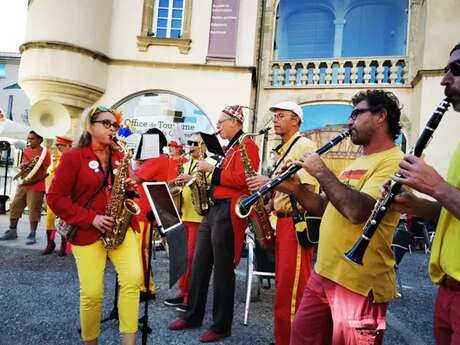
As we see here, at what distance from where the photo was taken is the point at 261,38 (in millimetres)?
13711

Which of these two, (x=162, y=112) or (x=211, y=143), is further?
(x=162, y=112)

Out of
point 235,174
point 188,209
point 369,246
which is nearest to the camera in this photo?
point 369,246

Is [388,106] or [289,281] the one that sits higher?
[388,106]

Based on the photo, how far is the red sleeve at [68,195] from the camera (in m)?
2.91

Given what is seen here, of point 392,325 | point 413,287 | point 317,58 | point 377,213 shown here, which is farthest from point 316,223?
point 317,58

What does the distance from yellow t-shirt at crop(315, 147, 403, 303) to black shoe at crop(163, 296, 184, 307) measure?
291cm

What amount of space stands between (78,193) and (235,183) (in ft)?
4.67

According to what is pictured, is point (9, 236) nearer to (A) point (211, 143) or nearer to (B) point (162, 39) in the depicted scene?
(A) point (211, 143)

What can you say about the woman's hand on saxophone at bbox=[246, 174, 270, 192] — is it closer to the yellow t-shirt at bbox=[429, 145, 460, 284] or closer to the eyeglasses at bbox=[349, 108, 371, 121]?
the eyeglasses at bbox=[349, 108, 371, 121]

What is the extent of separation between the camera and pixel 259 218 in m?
3.98

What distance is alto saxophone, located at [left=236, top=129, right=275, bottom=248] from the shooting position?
3.86 meters

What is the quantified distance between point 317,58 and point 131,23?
20.4 feet

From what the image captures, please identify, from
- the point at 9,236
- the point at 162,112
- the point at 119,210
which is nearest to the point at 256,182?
the point at 119,210

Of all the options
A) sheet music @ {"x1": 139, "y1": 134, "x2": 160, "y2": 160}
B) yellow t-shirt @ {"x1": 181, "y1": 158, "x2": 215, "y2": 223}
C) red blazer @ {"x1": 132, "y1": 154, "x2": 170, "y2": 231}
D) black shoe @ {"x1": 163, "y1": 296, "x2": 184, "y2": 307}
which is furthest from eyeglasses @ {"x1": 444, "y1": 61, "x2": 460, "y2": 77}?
black shoe @ {"x1": 163, "y1": 296, "x2": 184, "y2": 307}
